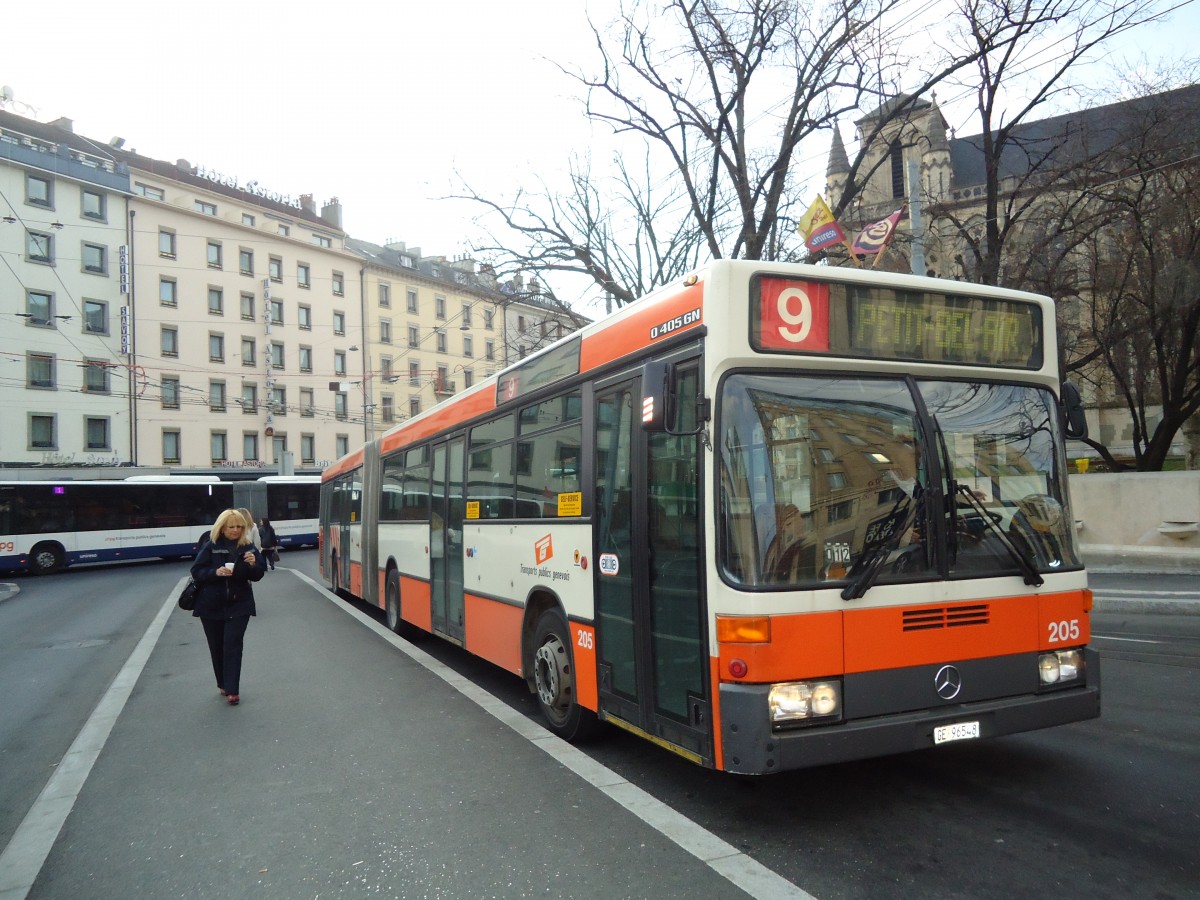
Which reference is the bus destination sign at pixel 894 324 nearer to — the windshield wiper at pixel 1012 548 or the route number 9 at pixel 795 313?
the route number 9 at pixel 795 313

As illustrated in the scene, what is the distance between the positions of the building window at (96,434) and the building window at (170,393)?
153 inches

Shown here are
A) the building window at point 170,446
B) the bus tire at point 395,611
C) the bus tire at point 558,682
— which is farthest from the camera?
the building window at point 170,446

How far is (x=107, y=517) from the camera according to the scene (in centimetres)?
2944

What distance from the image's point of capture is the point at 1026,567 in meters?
4.81

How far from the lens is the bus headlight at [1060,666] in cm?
486

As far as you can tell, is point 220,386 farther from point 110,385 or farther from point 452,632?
point 452,632

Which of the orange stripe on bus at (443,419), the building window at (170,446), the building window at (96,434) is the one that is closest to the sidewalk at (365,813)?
the orange stripe on bus at (443,419)

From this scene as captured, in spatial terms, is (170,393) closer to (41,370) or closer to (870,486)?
(41,370)

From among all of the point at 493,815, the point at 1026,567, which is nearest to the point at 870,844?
the point at 1026,567

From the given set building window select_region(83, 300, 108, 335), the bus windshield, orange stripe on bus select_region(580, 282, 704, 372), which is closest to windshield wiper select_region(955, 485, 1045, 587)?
the bus windshield

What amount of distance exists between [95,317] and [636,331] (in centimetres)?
5009

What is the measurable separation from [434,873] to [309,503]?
3617 centimetres

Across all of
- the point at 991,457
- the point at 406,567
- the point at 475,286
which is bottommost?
the point at 406,567

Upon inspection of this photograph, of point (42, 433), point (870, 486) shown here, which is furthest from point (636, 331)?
point (42, 433)
